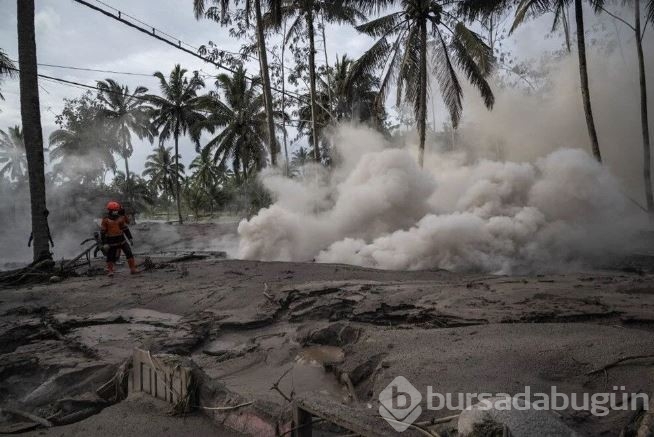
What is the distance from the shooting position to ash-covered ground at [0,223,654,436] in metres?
3.37

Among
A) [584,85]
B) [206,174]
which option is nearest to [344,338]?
[584,85]

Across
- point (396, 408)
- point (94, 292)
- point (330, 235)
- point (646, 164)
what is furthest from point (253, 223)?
point (646, 164)

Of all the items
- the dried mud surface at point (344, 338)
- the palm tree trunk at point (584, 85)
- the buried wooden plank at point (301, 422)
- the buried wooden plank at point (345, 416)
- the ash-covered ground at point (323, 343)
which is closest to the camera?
the buried wooden plank at point (345, 416)

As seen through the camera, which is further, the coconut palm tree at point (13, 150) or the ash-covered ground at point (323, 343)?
the coconut palm tree at point (13, 150)

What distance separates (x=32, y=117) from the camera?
10906 millimetres

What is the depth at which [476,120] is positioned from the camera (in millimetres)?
21641

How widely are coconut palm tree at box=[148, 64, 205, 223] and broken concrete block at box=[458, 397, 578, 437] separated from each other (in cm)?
3130

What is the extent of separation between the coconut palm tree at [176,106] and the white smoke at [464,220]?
18.6m

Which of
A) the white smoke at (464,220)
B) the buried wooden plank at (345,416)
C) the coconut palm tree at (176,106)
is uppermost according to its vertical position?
the coconut palm tree at (176,106)

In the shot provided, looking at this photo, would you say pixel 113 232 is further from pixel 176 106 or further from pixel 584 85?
pixel 176 106

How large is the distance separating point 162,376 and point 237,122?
25.4 metres

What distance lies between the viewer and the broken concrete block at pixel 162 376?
3550mm

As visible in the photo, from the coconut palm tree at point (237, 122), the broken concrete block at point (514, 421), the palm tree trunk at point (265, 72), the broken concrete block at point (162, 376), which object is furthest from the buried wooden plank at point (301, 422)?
the coconut palm tree at point (237, 122)

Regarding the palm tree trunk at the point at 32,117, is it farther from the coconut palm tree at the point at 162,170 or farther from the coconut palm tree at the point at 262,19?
the coconut palm tree at the point at 162,170
